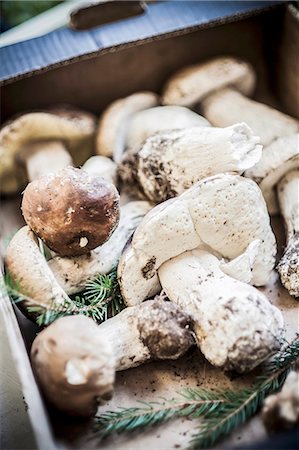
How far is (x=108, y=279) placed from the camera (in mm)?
1155

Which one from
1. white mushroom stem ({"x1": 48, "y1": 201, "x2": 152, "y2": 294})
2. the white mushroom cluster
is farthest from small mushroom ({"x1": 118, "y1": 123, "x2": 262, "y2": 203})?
white mushroom stem ({"x1": 48, "y1": 201, "x2": 152, "y2": 294})

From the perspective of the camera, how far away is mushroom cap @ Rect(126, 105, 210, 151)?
1377 mm

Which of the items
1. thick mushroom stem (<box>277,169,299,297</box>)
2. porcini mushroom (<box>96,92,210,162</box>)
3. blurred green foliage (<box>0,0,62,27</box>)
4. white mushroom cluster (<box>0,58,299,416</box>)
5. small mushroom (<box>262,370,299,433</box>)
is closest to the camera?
small mushroom (<box>262,370,299,433</box>)

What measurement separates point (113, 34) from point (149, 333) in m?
0.72

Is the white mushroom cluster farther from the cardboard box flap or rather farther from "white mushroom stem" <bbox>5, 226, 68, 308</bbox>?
the cardboard box flap

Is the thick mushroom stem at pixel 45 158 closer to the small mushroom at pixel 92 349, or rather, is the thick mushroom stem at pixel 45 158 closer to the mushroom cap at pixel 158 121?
the mushroom cap at pixel 158 121

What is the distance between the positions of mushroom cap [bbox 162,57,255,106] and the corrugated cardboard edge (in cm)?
64

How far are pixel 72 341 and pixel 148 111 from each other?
2.24 feet

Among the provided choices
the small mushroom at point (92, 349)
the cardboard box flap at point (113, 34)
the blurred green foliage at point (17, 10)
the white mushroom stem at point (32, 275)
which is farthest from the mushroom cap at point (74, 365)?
the blurred green foliage at point (17, 10)

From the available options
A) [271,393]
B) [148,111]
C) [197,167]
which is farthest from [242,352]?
[148,111]

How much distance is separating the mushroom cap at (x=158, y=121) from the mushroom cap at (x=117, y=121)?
0.07 feet

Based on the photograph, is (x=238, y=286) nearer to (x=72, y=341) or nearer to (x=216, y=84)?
(x=72, y=341)

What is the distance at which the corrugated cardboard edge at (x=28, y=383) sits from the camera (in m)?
0.90

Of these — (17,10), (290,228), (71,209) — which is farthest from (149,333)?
(17,10)
